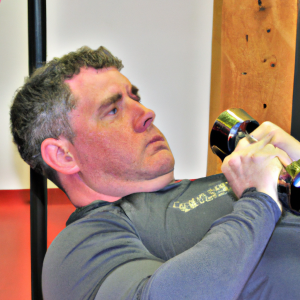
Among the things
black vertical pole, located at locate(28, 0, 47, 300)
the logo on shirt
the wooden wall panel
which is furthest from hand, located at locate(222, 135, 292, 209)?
the wooden wall panel

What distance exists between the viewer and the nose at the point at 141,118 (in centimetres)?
79

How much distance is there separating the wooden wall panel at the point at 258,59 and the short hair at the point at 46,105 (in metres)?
0.67

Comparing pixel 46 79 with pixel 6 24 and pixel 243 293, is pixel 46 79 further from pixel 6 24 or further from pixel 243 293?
pixel 243 293

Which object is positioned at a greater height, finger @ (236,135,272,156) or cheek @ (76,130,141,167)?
finger @ (236,135,272,156)

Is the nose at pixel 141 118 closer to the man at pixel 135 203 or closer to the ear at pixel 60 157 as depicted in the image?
the man at pixel 135 203

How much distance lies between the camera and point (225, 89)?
1.38m

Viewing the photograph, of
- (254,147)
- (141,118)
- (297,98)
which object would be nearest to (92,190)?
(141,118)

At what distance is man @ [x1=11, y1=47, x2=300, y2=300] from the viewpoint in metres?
0.50

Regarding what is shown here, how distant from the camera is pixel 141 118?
2.61 feet

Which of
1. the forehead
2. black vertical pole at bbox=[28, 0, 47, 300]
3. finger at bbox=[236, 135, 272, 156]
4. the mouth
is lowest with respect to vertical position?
black vertical pole at bbox=[28, 0, 47, 300]

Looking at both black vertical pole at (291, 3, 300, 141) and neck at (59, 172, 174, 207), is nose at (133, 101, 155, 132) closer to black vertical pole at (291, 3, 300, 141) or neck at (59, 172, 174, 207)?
neck at (59, 172, 174, 207)

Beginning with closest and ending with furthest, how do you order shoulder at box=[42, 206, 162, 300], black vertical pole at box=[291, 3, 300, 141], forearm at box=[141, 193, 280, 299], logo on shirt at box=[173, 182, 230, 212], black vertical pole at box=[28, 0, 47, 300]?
forearm at box=[141, 193, 280, 299], shoulder at box=[42, 206, 162, 300], logo on shirt at box=[173, 182, 230, 212], black vertical pole at box=[28, 0, 47, 300], black vertical pole at box=[291, 3, 300, 141]

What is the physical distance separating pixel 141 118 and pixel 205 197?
9.7 inches

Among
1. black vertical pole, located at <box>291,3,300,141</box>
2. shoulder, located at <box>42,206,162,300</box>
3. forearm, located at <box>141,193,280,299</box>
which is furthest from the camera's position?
black vertical pole, located at <box>291,3,300,141</box>
